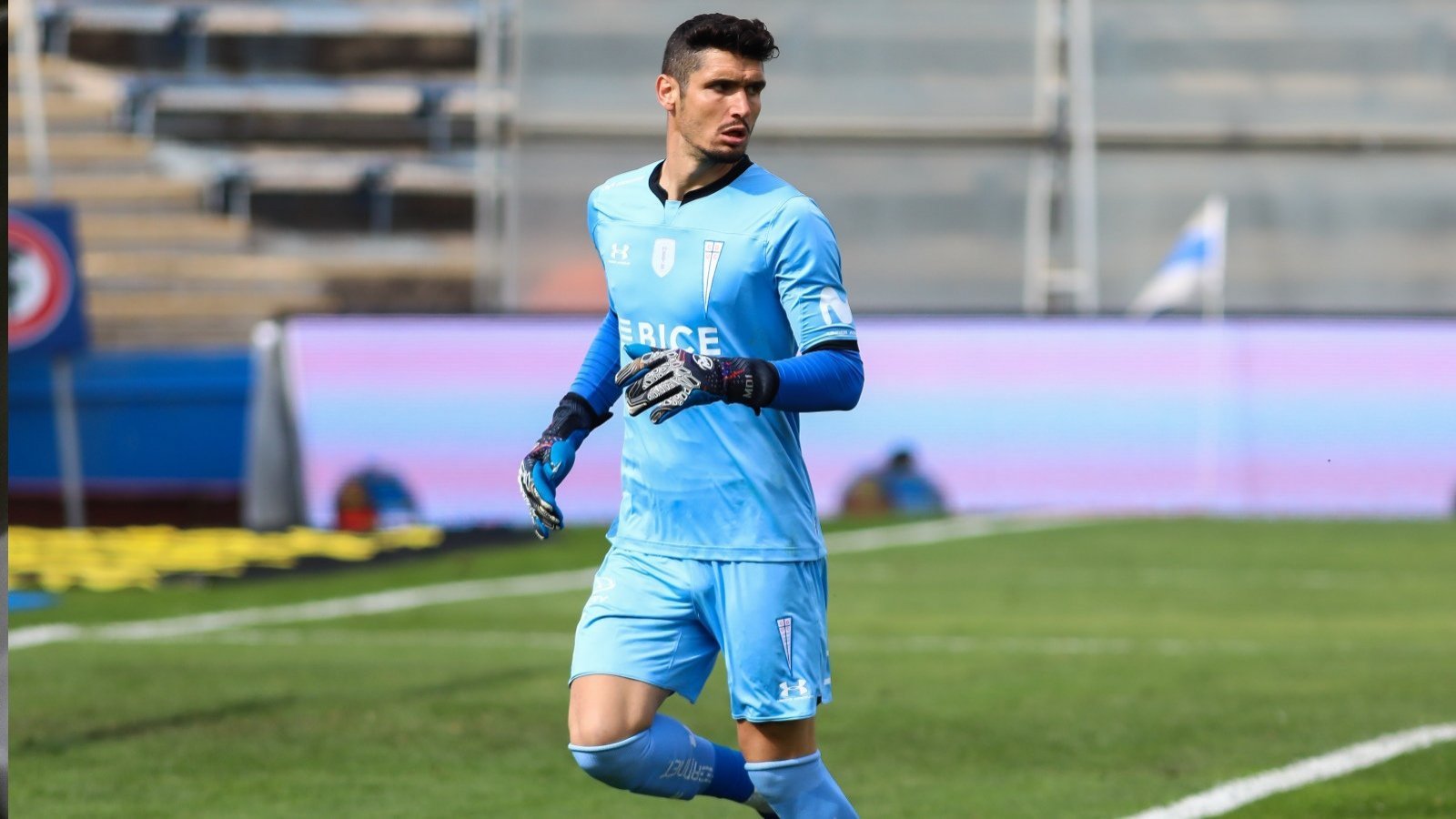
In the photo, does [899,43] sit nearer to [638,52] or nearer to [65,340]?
[638,52]

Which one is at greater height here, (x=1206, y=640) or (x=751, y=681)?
(x=751, y=681)

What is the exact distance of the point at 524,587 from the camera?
482 inches

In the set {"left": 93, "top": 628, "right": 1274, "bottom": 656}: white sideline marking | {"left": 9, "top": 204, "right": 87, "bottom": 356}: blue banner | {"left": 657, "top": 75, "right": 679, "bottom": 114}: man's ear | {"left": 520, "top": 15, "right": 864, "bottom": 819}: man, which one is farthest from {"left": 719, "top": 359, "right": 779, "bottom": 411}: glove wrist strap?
{"left": 9, "top": 204, "right": 87, "bottom": 356}: blue banner

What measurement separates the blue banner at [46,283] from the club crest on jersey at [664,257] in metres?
11.7

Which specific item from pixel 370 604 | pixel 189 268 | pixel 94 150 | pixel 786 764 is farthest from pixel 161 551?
pixel 94 150

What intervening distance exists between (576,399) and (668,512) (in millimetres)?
527

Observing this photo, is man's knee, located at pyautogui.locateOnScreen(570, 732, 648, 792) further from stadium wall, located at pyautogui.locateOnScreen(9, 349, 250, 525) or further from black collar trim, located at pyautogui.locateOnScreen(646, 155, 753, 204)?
stadium wall, located at pyautogui.locateOnScreen(9, 349, 250, 525)

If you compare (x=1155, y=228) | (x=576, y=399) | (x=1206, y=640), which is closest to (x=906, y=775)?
(x=576, y=399)

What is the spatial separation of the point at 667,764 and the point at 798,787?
0.33m

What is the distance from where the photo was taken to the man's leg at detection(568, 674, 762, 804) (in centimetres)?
460

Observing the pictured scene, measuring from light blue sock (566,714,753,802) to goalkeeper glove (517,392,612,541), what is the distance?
514 millimetres

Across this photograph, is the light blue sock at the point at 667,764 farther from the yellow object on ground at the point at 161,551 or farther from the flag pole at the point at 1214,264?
the flag pole at the point at 1214,264

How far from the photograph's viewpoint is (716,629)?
4.63 metres

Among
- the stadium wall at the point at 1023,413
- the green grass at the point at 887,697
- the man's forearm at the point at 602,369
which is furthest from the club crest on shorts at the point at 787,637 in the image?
the stadium wall at the point at 1023,413
